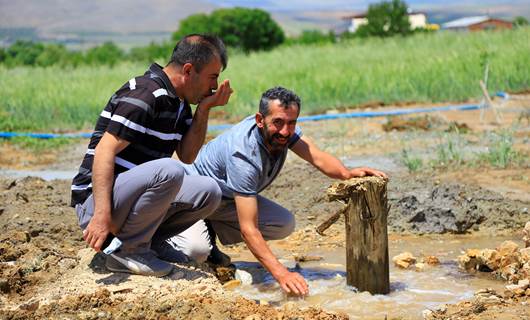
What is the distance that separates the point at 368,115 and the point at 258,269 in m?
6.46

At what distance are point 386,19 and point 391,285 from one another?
3058cm

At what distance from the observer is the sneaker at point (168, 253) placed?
4.93 metres

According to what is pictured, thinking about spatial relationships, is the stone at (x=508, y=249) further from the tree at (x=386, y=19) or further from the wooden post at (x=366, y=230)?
the tree at (x=386, y=19)

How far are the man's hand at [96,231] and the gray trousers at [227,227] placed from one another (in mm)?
852

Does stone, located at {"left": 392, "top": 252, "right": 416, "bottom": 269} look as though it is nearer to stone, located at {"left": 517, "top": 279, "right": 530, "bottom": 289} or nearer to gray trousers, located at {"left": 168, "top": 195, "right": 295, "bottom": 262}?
gray trousers, located at {"left": 168, "top": 195, "right": 295, "bottom": 262}

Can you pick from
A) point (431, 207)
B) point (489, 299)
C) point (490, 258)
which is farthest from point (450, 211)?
point (489, 299)

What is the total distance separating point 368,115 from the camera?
11734 millimetres

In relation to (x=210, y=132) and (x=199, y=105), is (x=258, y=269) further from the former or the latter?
(x=210, y=132)

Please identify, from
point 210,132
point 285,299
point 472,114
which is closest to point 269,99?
point 285,299

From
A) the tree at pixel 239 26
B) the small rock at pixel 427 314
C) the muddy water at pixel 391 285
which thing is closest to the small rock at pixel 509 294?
the muddy water at pixel 391 285

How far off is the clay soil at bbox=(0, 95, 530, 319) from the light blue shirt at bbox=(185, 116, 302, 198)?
501 millimetres

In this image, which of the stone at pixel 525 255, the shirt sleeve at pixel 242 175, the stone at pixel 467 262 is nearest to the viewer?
the shirt sleeve at pixel 242 175

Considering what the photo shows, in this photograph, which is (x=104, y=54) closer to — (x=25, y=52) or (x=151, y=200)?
(x=25, y=52)

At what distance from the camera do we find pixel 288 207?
7.04 metres
